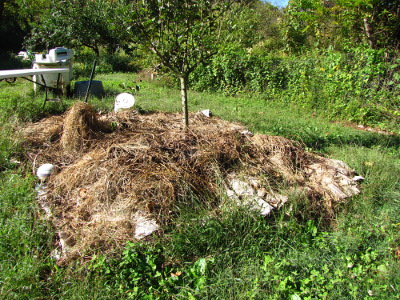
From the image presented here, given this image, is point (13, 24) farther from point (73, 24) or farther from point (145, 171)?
point (145, 171)

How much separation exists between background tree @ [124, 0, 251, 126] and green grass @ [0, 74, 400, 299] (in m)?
2.02

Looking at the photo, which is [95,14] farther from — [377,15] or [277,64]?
[377,15]

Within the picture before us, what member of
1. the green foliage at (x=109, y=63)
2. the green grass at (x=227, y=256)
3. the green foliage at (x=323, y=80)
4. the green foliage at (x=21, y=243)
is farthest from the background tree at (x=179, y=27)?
the green foliage at (x=109, y=63)

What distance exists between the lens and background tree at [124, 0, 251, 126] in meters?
3.60

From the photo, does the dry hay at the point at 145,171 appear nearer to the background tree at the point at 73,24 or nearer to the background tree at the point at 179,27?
the background tree at the point at 179,27

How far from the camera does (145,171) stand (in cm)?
315

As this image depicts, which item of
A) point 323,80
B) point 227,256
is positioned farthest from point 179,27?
point 323,80

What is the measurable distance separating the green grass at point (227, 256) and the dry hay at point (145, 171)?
0.19m

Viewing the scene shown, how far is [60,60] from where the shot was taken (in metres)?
7.11

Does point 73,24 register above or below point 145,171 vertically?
above

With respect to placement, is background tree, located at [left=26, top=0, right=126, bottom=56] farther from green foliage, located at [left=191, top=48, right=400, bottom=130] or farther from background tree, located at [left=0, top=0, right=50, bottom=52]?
green foliage, located at [left=191, top=48, right=400, bottom=130]

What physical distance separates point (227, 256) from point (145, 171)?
123 centimetres

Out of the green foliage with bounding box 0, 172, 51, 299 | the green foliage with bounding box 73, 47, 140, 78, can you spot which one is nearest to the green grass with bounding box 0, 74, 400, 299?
the green foliage with bounding box 0, 172, 51, 299

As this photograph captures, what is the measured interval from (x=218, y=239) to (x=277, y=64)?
7366 mm
